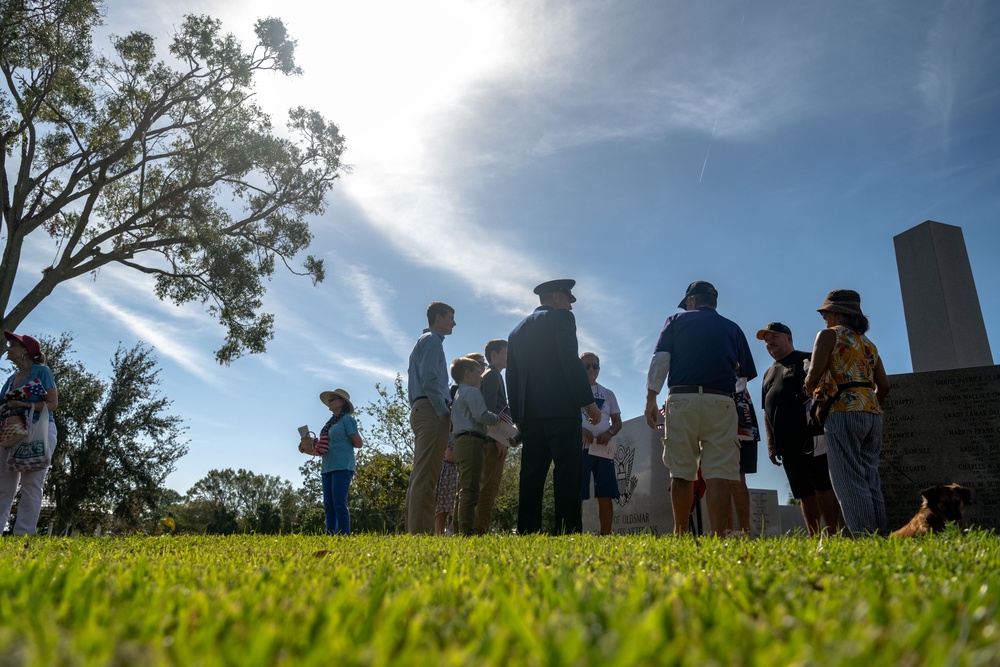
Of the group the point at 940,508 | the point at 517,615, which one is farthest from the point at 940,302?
the point at 517,615

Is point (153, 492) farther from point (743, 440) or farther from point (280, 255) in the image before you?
point (743, 440)

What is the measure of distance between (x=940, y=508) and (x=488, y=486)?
14.8ft

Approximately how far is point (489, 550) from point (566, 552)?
477 millimetres

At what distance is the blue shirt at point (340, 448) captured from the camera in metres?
9.40

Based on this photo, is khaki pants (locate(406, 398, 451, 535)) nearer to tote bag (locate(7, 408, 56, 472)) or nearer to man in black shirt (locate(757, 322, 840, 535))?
man in black shirt (locate(757, 322, 840, 535))

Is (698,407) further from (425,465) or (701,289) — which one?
(425,465)

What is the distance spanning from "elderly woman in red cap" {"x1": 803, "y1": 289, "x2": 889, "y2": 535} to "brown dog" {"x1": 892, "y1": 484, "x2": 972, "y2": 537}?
0.32 m

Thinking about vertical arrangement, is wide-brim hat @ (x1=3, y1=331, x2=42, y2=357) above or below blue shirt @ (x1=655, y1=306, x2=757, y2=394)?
above

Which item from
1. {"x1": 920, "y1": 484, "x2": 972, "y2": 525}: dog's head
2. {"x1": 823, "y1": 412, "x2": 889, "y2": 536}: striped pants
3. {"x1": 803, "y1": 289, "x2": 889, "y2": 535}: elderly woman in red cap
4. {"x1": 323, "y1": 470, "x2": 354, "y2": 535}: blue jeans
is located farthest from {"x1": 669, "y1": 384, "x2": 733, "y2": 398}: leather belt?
{"x1": 323, "y1": 470, "x2": 354, "y2": 535}: blue jeans

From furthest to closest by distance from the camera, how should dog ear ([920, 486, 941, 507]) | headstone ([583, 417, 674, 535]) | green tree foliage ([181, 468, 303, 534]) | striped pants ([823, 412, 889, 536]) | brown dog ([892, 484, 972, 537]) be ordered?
1. green tree foliage ([181, 468, 303, 534])
2. headstone ([583, 417, 674, 535])
3. dog ear ([920, 486, 941, 507])
4. brown dog ([892, 484, 972, 537])
5. striped pants ([823, 412, 889, 536])

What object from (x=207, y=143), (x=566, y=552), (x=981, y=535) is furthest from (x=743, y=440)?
(x=207, y=143)

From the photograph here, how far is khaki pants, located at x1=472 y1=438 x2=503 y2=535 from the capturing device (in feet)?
25.1

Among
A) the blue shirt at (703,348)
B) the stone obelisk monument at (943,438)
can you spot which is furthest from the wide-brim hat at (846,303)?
the stone obelisk monument at (943,438)

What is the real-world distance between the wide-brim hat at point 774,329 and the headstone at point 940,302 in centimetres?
526
